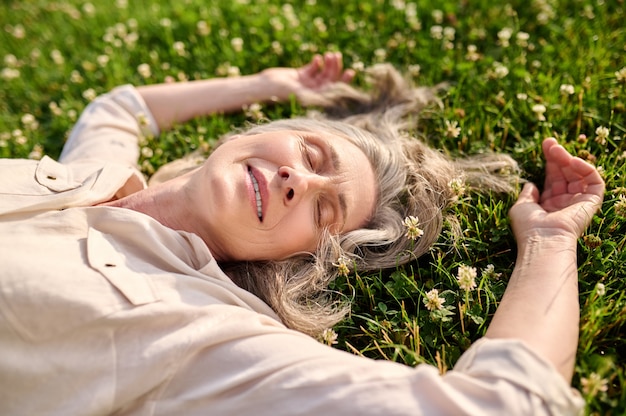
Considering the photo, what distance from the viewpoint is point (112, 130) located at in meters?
3.74

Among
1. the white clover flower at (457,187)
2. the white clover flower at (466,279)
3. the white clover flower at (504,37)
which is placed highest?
the white clover flower at (504,37)

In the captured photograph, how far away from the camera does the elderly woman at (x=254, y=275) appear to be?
1975 mm

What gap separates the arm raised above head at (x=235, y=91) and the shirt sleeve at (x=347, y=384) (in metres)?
2.24

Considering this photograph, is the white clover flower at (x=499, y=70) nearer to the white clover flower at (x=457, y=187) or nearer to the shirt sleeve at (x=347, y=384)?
the white clover flower at (x=457, y=187)

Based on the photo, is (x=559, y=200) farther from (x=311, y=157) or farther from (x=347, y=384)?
(x=347, y=384)

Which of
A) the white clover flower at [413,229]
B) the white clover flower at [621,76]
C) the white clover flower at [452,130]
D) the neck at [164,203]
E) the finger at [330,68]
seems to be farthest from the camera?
the finger at [330,68]

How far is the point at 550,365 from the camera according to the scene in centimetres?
197

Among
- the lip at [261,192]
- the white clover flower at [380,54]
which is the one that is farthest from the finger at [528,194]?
the white clover flower at [380,54]

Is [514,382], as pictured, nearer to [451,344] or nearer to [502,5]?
[451,344]

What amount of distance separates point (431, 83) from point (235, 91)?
1.37 metres

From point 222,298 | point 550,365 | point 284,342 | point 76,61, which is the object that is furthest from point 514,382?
point 76,61

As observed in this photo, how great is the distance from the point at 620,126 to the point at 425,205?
4.19ft

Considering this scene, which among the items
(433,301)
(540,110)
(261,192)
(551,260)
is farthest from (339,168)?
(540,110)

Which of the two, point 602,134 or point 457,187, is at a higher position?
point 602,134
